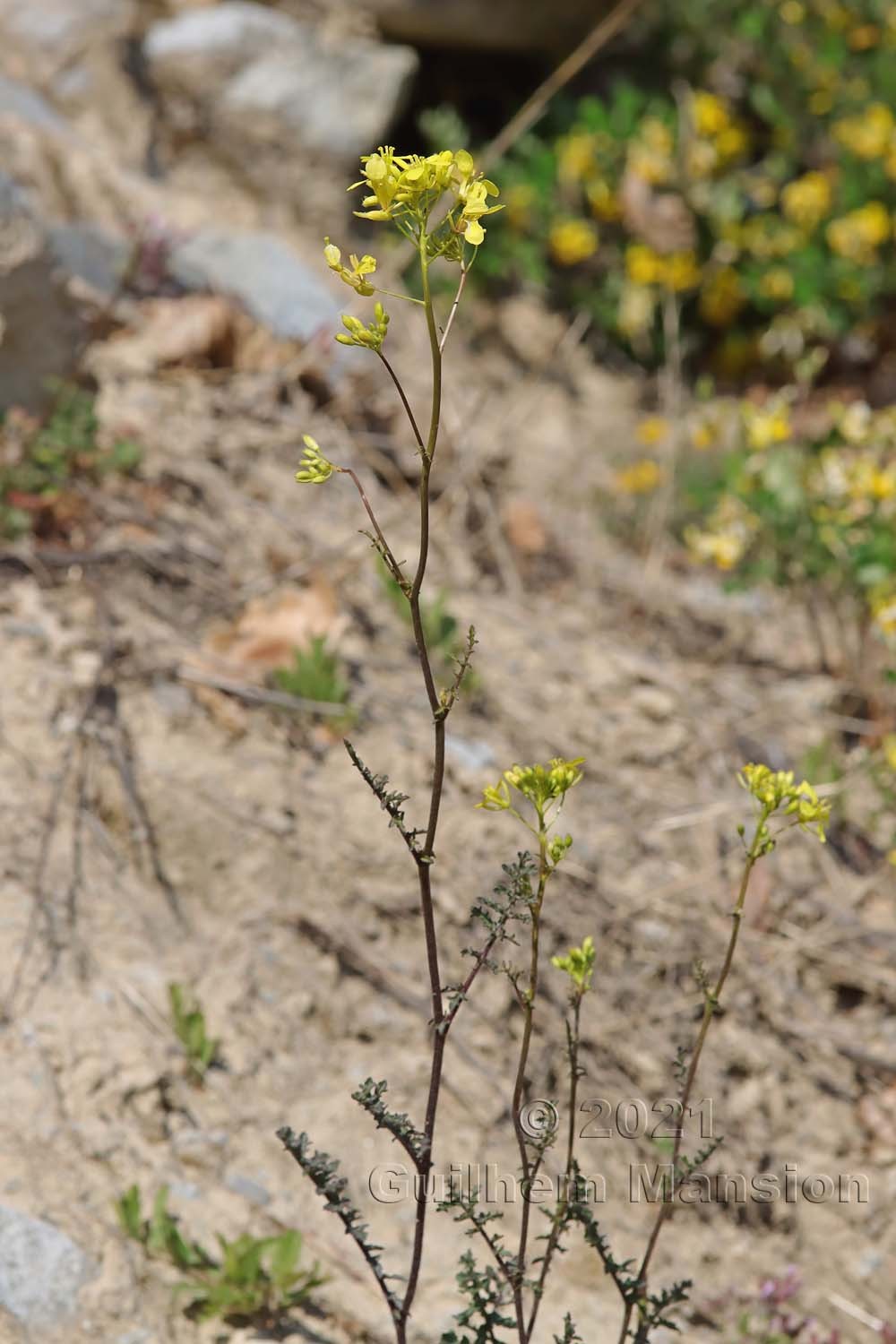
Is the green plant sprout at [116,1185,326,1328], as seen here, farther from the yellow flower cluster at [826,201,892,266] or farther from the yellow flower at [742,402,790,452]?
the yellow flower cluster at [826,201,892,266]

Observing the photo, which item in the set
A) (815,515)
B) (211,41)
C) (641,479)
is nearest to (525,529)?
(641,479)

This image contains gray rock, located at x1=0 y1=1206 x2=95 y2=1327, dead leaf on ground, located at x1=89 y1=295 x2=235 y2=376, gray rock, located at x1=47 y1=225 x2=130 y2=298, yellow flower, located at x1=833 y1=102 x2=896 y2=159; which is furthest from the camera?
yellow flower, located at x1=833 y1=102 x2=896 y2=159

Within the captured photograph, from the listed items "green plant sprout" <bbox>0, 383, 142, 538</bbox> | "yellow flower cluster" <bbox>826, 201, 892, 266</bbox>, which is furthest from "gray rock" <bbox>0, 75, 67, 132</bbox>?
"yellow flower cluster" <bbox>826, 201, 892, 266</bbox>

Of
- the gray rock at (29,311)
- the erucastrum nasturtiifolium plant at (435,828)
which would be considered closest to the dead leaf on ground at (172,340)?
the gray rock at (29,311)

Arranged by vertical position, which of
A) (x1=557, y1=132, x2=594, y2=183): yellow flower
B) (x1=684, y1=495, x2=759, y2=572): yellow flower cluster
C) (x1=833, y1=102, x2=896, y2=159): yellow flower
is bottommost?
(x1=684, y1=495, x2=759, y2=572): yellow flower cluster

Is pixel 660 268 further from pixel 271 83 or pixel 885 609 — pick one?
pixel 885 609
